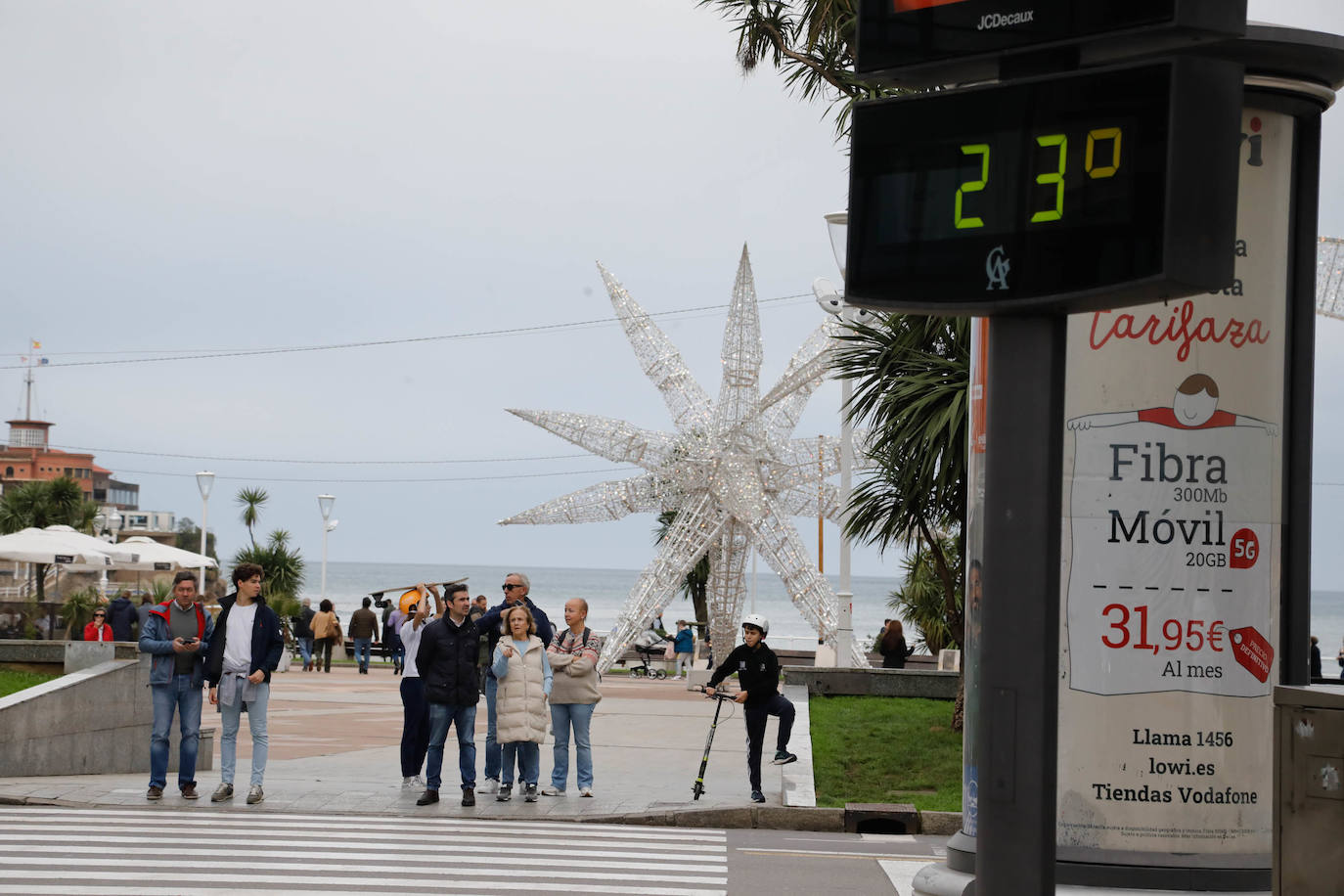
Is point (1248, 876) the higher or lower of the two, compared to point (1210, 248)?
lower

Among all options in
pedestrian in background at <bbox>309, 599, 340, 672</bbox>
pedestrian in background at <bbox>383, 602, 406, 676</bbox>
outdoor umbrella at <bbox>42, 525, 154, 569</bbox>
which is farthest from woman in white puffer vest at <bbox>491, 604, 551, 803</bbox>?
outdoor umbrella at <bbox>42, 525, 154, 569</bbox>

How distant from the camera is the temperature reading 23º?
4262mm

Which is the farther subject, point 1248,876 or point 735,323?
point 735,323

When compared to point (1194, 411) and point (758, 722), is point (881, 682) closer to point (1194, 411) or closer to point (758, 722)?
point (758, 722)

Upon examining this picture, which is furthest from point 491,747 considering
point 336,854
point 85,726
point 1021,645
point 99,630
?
point 1021,645

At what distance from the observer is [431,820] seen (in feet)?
43.4

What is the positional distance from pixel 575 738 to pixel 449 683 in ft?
4.50

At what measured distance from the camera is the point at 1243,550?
319 inches

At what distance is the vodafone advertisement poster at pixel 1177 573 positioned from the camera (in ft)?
26.1

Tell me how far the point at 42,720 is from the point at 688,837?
6.70m

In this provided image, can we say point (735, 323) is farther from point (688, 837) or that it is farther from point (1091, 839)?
point (1091, 839)

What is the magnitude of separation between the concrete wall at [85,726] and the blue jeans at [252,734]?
1861mm

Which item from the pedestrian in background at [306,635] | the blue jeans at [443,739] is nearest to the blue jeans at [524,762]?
the blue jeans at [443,739]

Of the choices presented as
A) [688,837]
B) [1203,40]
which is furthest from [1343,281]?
[1203,40]
